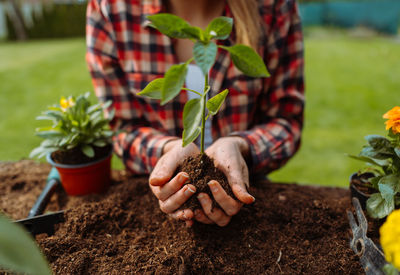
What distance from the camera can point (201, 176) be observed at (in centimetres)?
82

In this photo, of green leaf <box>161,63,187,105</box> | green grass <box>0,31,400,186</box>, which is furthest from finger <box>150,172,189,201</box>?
green grass <box>0,31,400,186</box>

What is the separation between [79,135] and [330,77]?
193 inches

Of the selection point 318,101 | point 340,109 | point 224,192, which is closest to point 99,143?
point 224,192

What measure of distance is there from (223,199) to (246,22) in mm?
767

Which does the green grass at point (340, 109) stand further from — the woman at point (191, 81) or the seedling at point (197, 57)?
the seedling at point (197, 57)

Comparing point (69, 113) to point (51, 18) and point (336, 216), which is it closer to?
point (336, 216)

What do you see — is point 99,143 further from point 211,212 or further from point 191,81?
point 211,212

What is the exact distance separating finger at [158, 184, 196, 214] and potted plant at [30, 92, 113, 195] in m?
0.48

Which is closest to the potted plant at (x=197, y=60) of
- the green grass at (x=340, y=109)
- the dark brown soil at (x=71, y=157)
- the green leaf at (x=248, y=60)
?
the green leaf at (x=248, y=60)

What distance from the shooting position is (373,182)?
0.83 meters

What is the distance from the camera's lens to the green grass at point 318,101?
9.20 feet

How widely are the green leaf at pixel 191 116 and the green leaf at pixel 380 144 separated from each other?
0.52 metres

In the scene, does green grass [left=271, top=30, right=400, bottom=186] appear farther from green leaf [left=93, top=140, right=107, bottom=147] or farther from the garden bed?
green leaf [left=93, top=140, right=107, bottom=147]

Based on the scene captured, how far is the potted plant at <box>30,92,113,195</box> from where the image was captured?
1.18 metres
